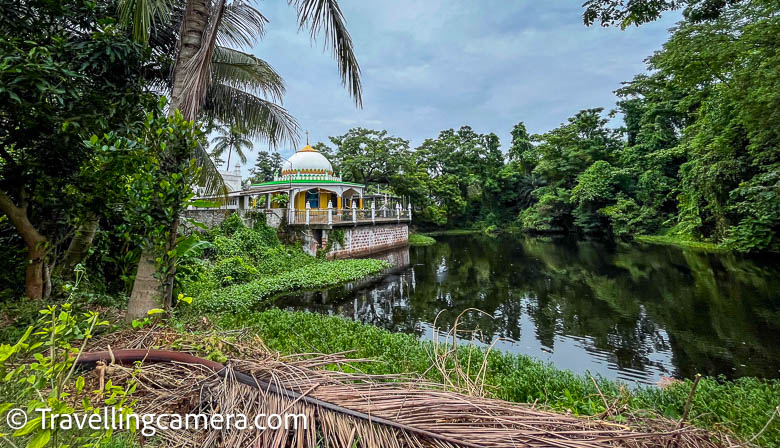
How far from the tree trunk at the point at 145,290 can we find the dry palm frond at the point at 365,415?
181 cm

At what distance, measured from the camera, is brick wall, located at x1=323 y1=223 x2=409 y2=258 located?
1474 cm

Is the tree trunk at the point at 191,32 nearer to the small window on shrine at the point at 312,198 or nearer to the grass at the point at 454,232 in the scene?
the small window on shrine at the point at 312,198

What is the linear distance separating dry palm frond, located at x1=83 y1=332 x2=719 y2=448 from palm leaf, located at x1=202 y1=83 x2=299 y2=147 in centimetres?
615

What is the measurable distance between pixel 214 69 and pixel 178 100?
351 cm

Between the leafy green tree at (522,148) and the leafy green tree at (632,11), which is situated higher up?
the leafy green tree at (522,148)

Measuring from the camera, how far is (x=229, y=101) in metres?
6.63

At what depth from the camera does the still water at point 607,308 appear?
523 cm

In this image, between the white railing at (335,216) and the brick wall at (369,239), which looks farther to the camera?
the brick wall at (369,239)

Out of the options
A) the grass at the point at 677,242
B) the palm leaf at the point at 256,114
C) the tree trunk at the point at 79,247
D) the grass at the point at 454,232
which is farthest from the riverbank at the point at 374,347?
the grass at the point at 454,232

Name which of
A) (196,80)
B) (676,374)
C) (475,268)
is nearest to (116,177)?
(196,80)

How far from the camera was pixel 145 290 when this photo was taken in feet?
9.56

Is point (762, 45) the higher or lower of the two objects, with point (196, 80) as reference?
higher

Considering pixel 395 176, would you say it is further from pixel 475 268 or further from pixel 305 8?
pixel 305 8

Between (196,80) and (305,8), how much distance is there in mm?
1616
